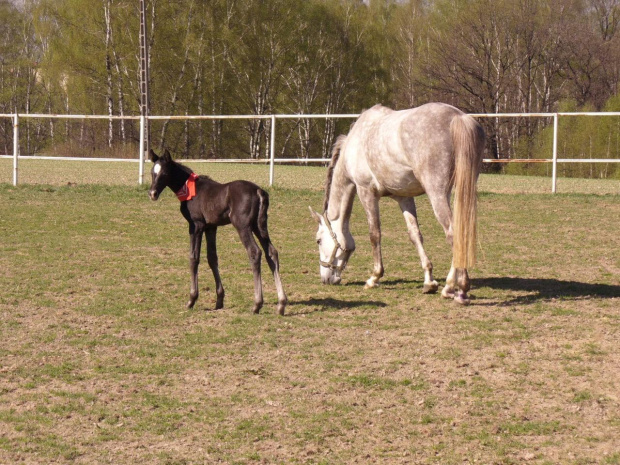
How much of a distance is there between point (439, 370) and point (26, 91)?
184 ft

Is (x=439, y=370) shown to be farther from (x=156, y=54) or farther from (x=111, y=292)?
(x=156, y=54)

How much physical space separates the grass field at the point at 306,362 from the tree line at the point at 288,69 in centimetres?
2840

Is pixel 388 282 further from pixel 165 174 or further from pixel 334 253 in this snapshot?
pixel 165 174

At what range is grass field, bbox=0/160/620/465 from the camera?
457cm

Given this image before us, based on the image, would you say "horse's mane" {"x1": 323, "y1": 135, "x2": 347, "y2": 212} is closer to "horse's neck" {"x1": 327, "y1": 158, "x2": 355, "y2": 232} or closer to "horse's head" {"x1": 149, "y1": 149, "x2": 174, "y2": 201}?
"horse's neck" {"x1": 327, "y1": 158, "x2": 355, "y2": 232}

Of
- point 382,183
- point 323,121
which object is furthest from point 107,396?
point 323,121

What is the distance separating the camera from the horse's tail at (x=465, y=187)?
7703 mm

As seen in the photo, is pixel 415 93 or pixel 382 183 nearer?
pixel 382 183

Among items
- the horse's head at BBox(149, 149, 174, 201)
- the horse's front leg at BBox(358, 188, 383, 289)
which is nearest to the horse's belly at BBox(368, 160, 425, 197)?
the horse's front leg at BBox(358, 188, 383, 289)

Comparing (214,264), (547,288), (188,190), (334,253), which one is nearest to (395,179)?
(334,253)

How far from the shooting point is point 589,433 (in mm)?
4688

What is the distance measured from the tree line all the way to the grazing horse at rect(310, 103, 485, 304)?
29.0m

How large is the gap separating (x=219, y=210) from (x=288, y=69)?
1694 inches

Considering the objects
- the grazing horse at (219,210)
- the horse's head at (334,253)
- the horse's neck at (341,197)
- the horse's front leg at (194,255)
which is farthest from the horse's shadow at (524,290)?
the horse's front leg at (194,255)
